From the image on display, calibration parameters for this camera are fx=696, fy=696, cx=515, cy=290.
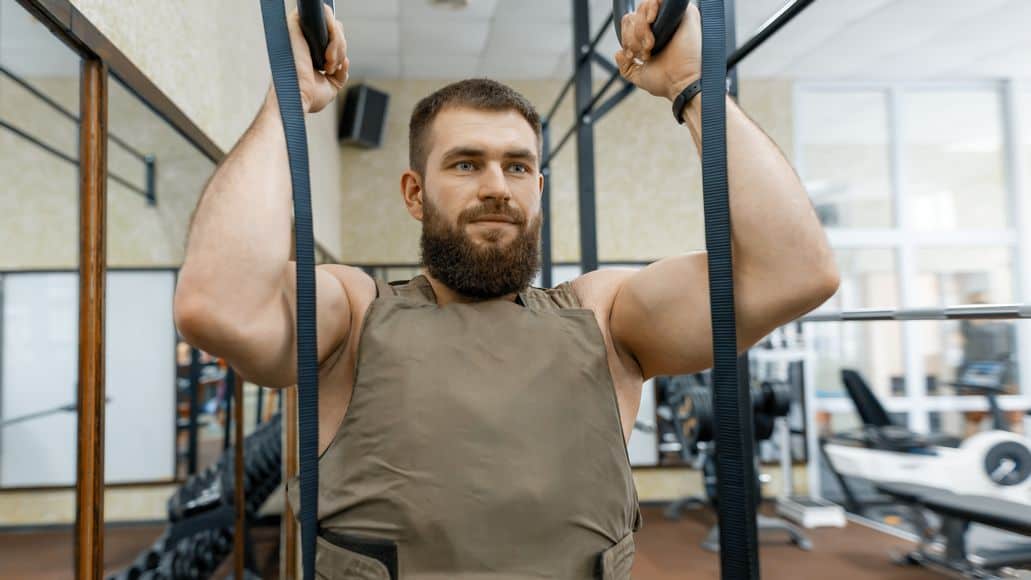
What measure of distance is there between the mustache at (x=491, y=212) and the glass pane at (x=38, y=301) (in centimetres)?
91

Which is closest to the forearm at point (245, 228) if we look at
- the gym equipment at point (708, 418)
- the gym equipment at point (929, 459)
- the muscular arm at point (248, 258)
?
the muscular arm at point (248, 258)

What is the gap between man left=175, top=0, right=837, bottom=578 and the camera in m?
0.82

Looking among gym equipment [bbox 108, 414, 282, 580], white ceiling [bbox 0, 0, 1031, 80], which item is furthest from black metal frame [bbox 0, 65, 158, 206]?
white ceiling [bbox 0, 0, 1031, 80]

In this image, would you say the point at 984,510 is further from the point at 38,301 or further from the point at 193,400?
the point at 38,301

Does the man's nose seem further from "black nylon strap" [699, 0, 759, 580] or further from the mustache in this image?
"black nylon strap" [699, 0, 759, 580]

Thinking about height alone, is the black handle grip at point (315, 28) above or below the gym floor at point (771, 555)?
above

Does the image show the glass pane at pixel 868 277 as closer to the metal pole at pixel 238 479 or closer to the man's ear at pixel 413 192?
the metal pole at pixel 238 479

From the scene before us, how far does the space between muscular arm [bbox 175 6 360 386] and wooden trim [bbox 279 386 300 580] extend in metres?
2.53

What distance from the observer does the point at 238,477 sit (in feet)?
9.01

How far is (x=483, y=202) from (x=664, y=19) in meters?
0.34

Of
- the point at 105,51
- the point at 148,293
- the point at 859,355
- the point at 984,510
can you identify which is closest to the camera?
the point at 105,51

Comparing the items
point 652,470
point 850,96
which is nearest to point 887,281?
point 850,96

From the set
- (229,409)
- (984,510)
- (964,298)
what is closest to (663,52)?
(229,409)

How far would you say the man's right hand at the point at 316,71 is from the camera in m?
0.87
